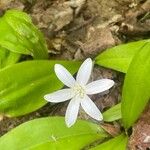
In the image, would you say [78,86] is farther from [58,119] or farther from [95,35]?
[95,35]

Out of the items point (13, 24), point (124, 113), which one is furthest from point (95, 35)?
point (124, 113)

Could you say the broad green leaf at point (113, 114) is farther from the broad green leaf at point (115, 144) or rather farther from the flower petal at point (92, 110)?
the flower petal at point (92, 110)

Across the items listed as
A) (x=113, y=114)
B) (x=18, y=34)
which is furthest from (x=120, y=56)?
(x=18, y=34)

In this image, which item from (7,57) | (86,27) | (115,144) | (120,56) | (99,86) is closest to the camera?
(99,86)

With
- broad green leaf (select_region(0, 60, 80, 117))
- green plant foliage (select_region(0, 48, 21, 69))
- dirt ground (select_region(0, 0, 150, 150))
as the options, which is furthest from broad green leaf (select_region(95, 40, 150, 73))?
green plant foliage (select_region(0, 48, 21, 69))

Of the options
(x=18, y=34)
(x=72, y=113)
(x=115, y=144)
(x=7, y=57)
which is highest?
(x=18, y=34)

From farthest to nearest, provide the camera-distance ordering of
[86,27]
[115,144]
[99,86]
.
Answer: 1. [86,27]
2. [115,144]
3. [99,86]

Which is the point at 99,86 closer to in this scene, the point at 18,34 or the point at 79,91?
the point at 79,91
